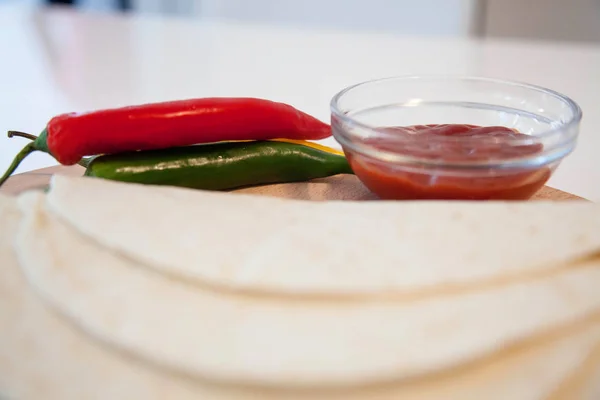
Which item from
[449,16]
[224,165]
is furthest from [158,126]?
[449,16]

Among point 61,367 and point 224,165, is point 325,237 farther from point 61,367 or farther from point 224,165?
point 224,165

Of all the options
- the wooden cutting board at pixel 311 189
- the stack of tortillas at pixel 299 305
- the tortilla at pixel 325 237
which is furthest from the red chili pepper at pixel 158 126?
the stack of tortillas at pixel 299 305

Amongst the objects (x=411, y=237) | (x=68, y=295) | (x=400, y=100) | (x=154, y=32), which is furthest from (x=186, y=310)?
(x=154, y=32)

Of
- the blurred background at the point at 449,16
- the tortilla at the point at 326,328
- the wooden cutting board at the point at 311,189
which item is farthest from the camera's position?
the blurred background at the point at 449,16

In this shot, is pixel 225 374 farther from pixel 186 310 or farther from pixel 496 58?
pixel 496 58

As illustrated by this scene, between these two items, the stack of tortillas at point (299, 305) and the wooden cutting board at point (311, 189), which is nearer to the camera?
the stack of tortillas at point (299, 305)

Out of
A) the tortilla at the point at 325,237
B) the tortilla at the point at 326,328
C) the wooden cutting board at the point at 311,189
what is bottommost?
the wooden cutting board at the point at 311,189

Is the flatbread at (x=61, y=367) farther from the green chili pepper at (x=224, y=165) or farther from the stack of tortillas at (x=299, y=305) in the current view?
the green chili pepper at (x=224, y=165)

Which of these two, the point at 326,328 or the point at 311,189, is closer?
the point at 326,328
